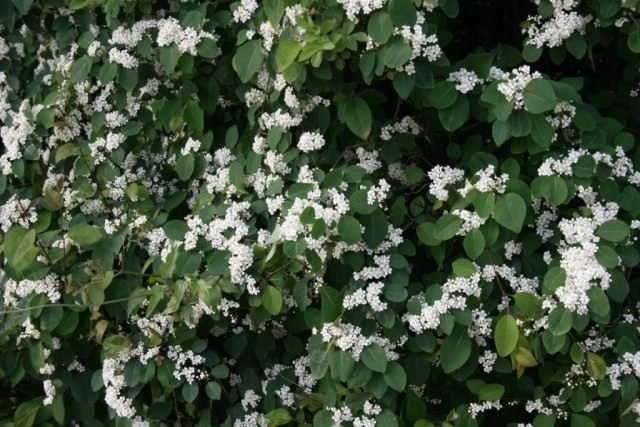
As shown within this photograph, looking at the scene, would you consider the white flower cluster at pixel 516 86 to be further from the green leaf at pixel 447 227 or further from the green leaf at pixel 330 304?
the green leaf at pixel 330 304

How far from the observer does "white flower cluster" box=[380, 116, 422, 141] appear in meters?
2.71

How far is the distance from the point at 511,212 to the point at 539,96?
285 mm

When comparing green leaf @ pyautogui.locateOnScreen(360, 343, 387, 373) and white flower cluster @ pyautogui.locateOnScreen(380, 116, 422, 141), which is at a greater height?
white flower cluster @ pyautogui.locateOnScreen(380, 116, 422, 141)

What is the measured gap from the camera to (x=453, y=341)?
2373mm

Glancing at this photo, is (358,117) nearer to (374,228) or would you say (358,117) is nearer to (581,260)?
(374,228)

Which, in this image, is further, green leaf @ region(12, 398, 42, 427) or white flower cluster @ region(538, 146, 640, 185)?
green leaf @ region(12, 398, 42, 427)

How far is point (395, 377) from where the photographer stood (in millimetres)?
2371

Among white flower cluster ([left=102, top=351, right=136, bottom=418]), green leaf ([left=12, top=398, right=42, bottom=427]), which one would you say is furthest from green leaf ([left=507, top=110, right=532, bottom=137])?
green leaf ([left=12, top=398, right=42, bottom=427])

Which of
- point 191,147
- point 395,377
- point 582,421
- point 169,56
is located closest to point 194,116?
point 191,147

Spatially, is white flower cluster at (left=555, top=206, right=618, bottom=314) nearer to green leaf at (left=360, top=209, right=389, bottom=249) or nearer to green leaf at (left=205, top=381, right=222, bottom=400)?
green leaf at (left=360, top=209, right=389, bottom=249)

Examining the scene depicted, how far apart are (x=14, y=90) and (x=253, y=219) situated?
4.06ft

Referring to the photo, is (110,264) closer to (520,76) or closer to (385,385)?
(385,385)

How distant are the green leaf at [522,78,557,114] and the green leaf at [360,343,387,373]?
0.68 meters

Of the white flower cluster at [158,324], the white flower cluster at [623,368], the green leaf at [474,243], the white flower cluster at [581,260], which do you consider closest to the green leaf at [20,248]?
the white flower cluster at [158,324]
